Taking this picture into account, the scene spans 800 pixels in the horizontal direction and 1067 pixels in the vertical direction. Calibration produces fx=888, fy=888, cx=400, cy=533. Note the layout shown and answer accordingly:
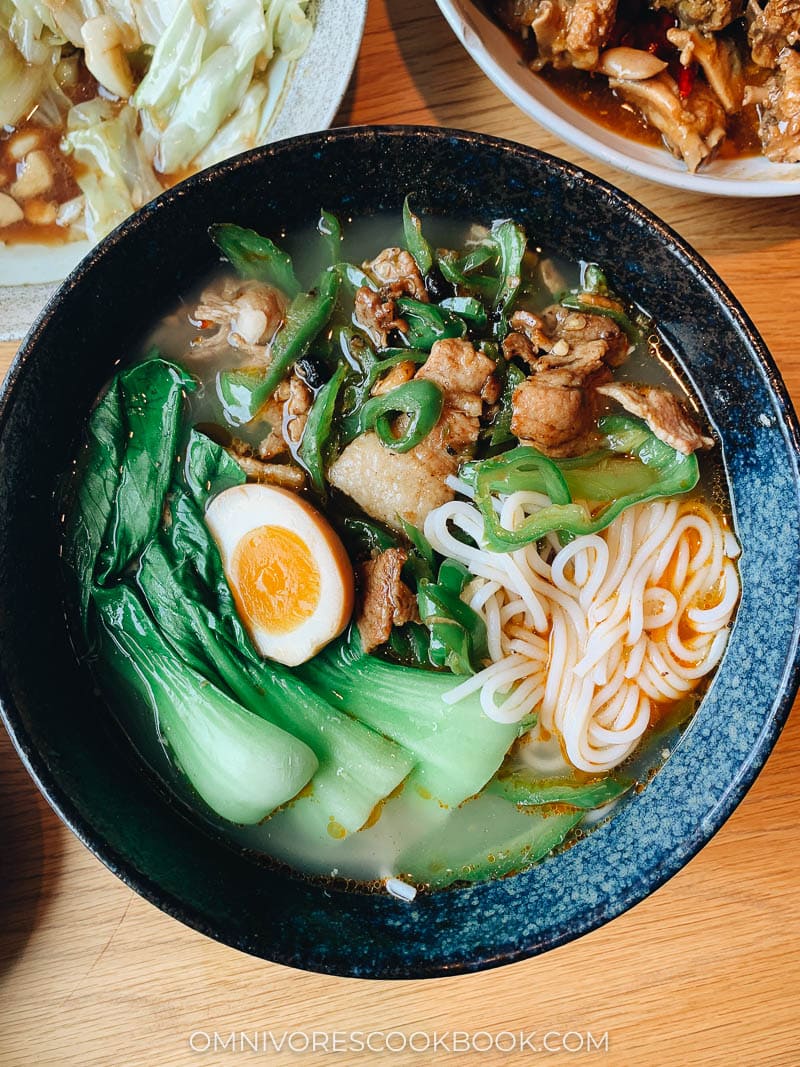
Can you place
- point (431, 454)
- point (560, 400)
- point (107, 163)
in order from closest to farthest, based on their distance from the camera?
point (560, 400) < point (431, 454) < point (107, 163)

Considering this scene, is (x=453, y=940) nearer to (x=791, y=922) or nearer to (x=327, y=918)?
(x=327, y=918)

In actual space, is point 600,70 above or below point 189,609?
above

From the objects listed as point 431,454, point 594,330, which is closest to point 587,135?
point 594,330

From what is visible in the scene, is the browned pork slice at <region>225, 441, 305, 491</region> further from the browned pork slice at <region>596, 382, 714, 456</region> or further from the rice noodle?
the browned pork slice at <region>596, 382, 714, 456</region>

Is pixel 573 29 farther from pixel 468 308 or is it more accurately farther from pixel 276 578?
pixel 276 578

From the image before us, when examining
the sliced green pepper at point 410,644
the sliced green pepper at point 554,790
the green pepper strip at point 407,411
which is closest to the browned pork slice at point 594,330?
the green pepper strip at point 407,411

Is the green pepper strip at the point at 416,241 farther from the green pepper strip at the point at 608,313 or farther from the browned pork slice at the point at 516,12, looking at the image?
the browned pork slice at the point at 516,12

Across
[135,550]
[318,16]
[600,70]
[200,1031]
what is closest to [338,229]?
[318,16]
